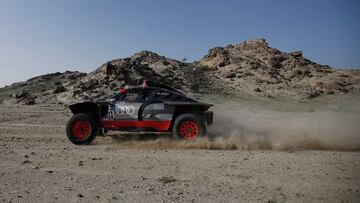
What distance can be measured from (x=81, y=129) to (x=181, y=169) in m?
3.58

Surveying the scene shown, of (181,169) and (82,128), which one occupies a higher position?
(82,128)

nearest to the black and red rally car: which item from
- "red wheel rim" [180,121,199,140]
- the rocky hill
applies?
"red wheel rim" [180,121,199,140]

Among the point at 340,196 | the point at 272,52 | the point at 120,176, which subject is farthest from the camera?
the point at 272,52

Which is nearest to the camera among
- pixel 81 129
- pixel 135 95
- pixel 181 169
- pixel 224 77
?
pixel 181 169

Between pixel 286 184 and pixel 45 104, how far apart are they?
19.1 meters

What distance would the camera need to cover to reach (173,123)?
8.26m

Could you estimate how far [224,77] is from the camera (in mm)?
32250

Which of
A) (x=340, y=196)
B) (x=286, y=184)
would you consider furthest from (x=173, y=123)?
(x=340, y=196)

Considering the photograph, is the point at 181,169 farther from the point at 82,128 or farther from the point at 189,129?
the point at 82,128

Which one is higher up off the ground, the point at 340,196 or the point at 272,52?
the point at 272,52

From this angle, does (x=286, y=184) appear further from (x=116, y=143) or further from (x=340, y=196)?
(x=116, y=143)

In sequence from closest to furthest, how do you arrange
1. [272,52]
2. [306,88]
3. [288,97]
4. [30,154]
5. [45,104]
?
[30,154] < [45,104] < [288,97] < [306,88] < [272,52]

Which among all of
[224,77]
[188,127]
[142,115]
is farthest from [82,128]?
[224,77]

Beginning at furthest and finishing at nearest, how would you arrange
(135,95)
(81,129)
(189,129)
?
(135,95), (189,129), (81,129)
